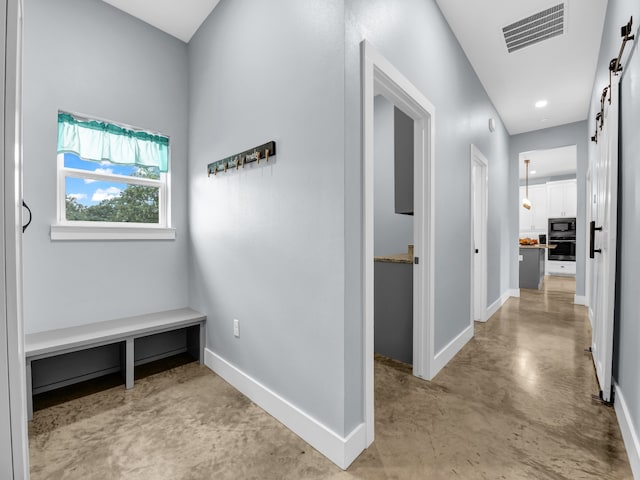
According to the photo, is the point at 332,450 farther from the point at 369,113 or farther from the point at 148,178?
the point at 148,178

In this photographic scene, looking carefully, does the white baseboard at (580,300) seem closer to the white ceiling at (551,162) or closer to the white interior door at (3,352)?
the white ceiling at (551,162)

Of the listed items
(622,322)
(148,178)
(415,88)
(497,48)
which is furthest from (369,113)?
(497,48)

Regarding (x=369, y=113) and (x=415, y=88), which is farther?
(x=415, y=88)

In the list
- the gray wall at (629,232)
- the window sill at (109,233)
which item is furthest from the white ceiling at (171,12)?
the gray wall at (629,232)

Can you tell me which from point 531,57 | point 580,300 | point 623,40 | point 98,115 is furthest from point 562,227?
point 98,115

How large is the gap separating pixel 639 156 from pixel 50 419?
3.64 metres

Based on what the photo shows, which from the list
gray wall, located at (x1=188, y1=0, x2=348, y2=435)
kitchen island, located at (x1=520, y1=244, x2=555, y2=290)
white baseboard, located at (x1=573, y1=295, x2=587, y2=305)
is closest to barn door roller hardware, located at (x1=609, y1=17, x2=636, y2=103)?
gray wall, located at (x1=188, y1=0, x2=348, y2=435)

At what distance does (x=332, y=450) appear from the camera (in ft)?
4.89

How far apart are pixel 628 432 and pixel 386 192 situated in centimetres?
303

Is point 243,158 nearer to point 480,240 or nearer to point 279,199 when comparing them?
point 279,199

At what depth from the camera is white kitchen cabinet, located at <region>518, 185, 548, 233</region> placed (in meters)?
8.34

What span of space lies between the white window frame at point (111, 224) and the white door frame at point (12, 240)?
1.85 metres

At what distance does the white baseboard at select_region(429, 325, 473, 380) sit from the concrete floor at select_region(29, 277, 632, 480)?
74 millimetres

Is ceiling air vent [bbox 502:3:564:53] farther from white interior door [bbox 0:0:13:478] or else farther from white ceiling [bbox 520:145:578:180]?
white interior door [bbox 0:0:13:478]
